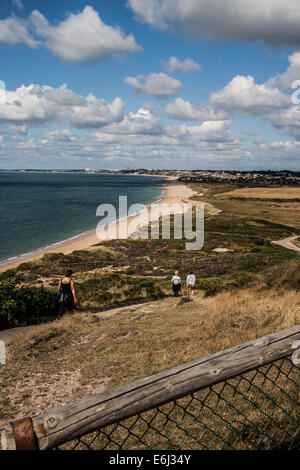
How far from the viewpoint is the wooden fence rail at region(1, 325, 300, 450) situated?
182cm

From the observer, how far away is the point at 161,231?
52.5m

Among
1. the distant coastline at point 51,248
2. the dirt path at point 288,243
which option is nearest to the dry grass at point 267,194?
the dirt path at point 288,243

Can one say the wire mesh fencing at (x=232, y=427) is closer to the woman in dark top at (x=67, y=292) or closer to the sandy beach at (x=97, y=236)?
the woman in dark top at (x=67, y=292)

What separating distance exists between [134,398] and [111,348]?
7.11m

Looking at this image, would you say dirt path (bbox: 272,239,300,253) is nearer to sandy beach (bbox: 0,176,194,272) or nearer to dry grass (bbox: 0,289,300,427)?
sandy beach (bbox: 0,176,194,272)

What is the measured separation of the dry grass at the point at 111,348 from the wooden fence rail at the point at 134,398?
4.69 m

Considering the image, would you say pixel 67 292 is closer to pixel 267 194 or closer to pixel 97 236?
pixel 97 236

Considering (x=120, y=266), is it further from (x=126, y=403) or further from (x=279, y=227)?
(x=279, y=227)

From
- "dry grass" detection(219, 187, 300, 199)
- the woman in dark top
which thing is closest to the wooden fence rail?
the woman in dark top

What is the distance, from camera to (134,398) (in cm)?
206

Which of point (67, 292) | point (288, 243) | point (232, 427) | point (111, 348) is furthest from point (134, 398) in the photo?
point (288, 243)

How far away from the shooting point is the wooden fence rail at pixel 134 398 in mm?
1821

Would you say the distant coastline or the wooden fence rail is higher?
the wooden fence rail

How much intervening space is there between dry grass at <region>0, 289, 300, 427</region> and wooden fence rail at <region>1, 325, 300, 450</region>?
469cm
